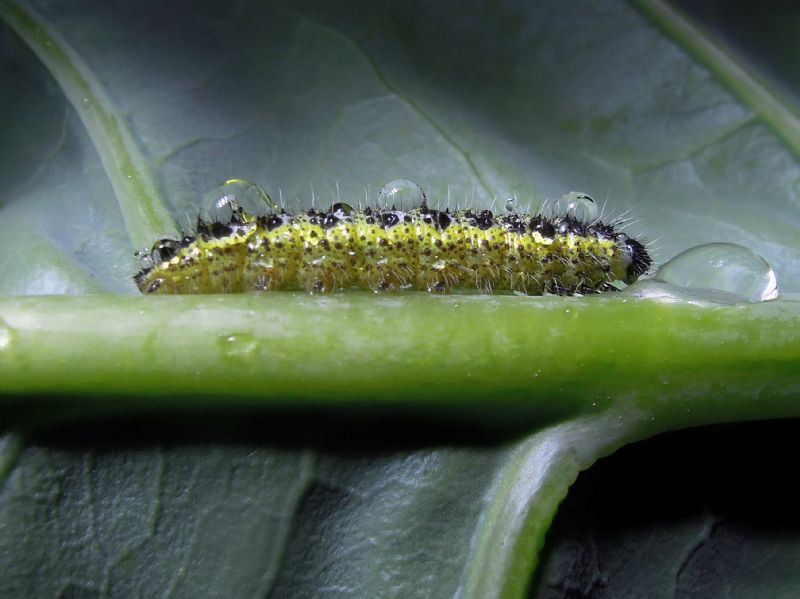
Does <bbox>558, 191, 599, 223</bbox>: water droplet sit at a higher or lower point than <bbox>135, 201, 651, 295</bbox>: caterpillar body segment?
higher

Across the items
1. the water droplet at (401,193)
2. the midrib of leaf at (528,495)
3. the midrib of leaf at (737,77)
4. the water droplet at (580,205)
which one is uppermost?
the midrib of leaf at (737,77)

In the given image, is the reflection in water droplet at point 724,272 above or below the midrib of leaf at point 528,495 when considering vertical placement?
above

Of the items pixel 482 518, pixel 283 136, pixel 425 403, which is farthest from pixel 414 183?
pixel 482 518

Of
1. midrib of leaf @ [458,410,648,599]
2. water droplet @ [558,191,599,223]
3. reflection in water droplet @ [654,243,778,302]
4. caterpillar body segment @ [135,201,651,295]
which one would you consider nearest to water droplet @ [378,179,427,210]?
caterpillar body segment @ [135,201,651,295]

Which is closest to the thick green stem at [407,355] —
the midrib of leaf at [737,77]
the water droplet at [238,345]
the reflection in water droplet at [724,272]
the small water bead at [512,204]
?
the water droplet at [238,345]

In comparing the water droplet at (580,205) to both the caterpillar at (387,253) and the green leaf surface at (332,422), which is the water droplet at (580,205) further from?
the green leaf surface at (332,422)

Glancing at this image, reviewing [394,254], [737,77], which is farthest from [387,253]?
[737,77]

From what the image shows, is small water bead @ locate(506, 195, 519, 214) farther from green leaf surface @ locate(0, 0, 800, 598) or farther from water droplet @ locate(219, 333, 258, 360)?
water droplet @ locate(219, 333, 258, 360)
